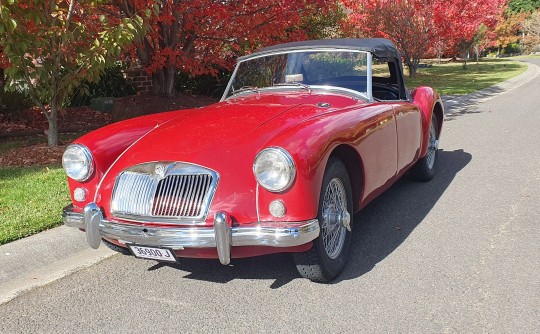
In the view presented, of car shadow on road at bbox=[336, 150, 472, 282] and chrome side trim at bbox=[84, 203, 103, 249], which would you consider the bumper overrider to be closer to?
chrome side trim at bbox=[84, 203, 103, 249]

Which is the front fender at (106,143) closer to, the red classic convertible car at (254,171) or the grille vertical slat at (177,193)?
the red classic convertible car at (254,171)

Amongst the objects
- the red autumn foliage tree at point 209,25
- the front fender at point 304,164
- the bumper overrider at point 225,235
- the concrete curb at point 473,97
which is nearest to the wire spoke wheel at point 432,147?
the front fender at point 304,164

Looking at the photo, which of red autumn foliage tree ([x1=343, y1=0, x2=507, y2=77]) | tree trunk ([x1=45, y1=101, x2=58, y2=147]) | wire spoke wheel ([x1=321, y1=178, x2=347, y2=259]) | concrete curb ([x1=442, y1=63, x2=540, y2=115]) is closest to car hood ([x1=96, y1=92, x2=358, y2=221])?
wire spoke wheel ([x1=321, y1=178, x2=347, y2=259])

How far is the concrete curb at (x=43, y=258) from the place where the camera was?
3703mm

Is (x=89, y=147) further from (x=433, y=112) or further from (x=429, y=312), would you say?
(x=433, y=112)

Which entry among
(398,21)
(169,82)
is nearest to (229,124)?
(169,82)

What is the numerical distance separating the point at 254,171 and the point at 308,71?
73.4 inches

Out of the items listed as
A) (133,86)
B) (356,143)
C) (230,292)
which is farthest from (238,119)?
(133,86)

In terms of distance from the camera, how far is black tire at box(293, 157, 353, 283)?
3.37 m

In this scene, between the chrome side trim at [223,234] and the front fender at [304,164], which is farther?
the front fender at [304,164]

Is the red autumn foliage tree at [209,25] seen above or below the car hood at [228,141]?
above

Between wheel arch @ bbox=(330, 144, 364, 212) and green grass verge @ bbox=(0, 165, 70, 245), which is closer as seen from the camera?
wheel arch @ bbox=(330, 144, 364, 212)

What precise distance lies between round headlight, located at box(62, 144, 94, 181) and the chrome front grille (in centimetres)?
44

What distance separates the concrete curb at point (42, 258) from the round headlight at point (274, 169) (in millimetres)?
1659
